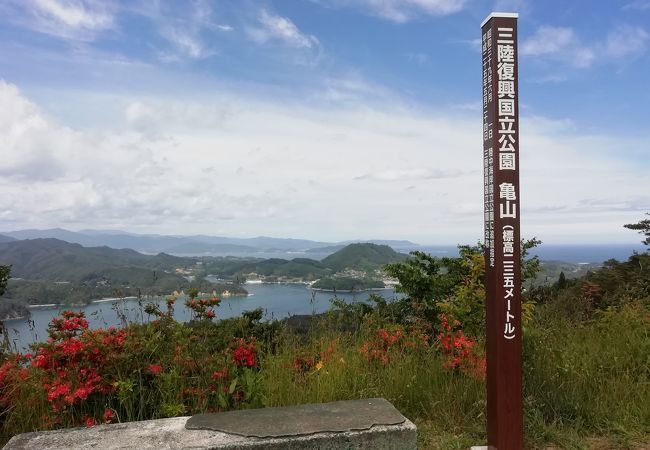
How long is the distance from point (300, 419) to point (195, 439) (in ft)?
2.19

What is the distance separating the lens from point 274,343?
4.75m

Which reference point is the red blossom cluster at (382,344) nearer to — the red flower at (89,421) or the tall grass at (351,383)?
the tall grass at (351,383)

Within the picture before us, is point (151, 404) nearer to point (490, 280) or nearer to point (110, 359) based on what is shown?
point (110, 359)

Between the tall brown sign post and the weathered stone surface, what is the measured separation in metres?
0.65

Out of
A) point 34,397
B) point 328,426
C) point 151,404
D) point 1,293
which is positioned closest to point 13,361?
point 34,397

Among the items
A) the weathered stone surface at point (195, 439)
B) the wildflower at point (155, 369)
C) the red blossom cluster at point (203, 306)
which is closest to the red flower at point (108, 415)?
the weathered stone surface at point (195, 439)

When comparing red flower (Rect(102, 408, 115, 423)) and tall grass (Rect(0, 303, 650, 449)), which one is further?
tall grass (Rect(0, 303, 650, 449))

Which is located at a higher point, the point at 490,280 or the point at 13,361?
the point at 490,280

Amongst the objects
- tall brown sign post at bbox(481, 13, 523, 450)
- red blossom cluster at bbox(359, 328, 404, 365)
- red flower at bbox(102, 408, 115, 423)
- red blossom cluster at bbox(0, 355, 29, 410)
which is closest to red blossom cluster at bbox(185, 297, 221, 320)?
red flower at bbox(102, 408, 115, 423)

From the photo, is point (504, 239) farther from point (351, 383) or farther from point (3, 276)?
point (3, 276)

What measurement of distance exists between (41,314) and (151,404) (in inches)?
61.9

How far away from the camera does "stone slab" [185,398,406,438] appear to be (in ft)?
9.18

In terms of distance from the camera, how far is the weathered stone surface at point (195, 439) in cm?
266

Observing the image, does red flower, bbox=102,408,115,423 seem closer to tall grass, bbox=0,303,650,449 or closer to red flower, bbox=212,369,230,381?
tall grass, bbox=0,303,650,449
